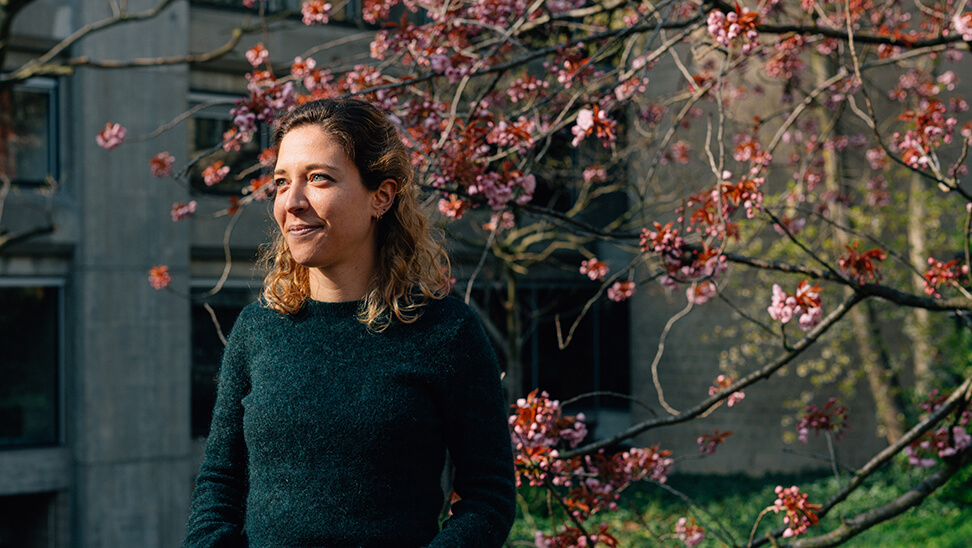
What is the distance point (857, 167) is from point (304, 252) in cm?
1153

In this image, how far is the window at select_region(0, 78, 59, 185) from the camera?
9867mm

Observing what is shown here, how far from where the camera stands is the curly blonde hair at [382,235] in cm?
202

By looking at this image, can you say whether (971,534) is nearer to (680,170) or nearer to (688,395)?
(688,395)

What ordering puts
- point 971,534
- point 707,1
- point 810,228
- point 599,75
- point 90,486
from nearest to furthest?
1. point 707,1
2. point 599,75
3. point 971,534
4. point 90,486
5. point 810,228

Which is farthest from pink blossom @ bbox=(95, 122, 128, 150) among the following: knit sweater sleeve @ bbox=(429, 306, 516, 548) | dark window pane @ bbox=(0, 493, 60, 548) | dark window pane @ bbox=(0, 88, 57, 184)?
dark window pane @ bbox=(0, 493, 60, 548)

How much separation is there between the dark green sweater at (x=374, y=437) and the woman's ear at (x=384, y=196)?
21 cm

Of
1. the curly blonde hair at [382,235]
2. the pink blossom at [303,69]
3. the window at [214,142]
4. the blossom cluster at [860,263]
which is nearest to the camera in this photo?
the curly blonde hair at [382,235]

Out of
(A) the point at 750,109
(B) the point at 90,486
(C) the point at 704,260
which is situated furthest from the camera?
(A) the point at 750,109

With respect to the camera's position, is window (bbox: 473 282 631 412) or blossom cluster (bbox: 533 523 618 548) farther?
window (bbox: 473 282 631 412)

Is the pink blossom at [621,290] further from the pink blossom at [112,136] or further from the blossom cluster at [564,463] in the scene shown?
the pink blossom at [112,136]

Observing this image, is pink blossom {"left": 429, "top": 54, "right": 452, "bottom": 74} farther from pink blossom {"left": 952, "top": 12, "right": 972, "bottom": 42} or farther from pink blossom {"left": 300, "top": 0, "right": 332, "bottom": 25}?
pink blossom {"left": 952, "top": 12, "right": 972, "bottom": 42}

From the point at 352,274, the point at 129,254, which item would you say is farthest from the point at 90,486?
the point at 352,274

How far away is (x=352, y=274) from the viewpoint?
6.79 feet

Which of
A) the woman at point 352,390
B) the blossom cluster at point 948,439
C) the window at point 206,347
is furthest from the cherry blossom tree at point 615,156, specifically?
the window at point 206,347
